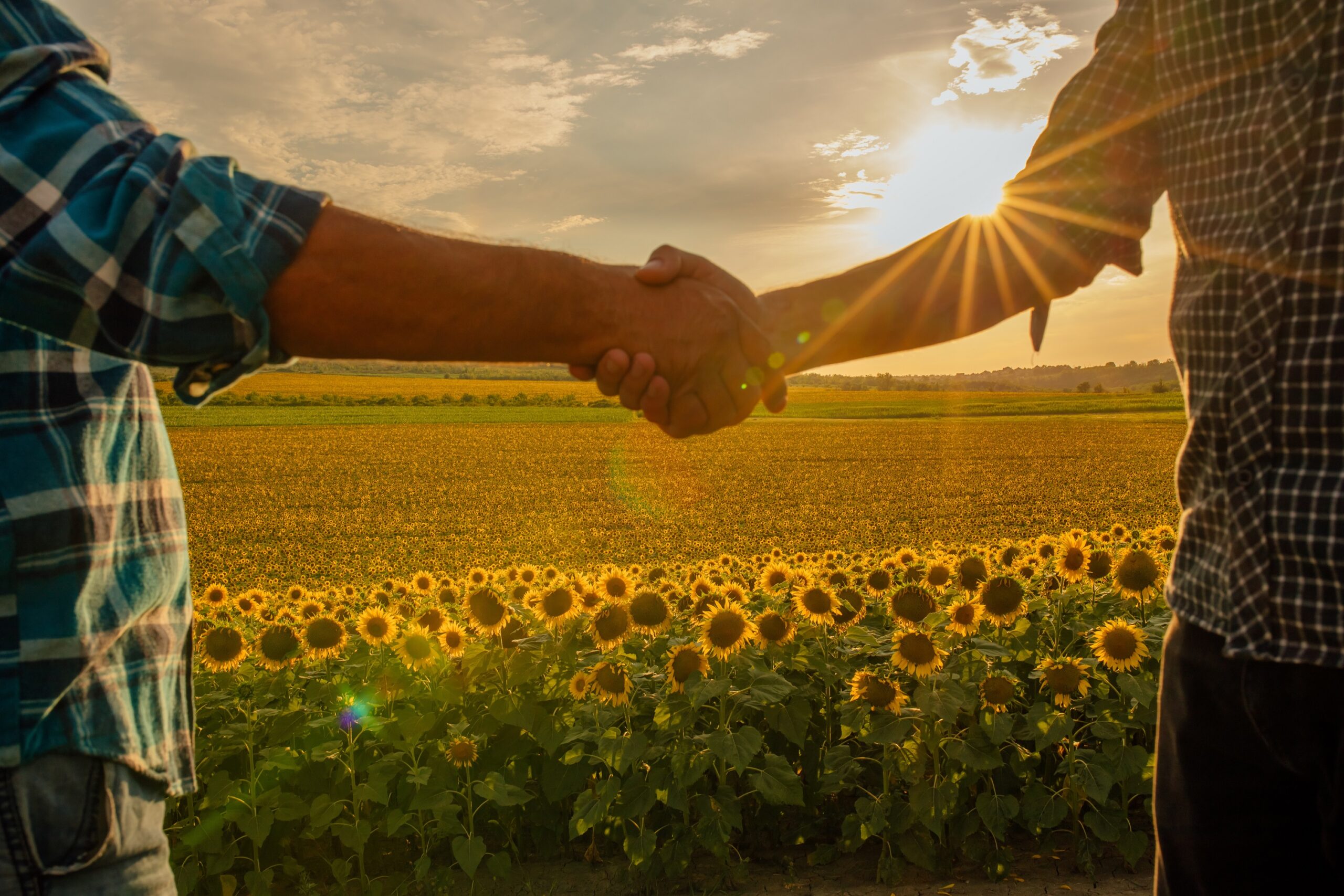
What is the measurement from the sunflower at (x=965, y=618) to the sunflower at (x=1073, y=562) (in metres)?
0.74

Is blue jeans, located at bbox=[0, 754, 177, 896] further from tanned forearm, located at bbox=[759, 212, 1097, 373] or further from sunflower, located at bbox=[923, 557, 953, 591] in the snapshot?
sunflower, located at bbox=[923, 557, 953, 591]

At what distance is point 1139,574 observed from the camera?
3898 millimetres

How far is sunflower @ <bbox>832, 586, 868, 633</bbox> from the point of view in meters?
4.04

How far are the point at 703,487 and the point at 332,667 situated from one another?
19.1 metres

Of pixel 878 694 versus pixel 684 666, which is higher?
pixel 684 666

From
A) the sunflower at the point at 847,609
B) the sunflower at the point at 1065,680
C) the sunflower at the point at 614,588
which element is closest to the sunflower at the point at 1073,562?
the sunflower at the point at 1065,680

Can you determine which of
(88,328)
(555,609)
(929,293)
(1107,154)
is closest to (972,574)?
(555,609)

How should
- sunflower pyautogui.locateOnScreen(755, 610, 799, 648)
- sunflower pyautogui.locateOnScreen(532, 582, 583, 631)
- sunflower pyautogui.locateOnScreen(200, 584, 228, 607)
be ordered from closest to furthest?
sunflower pyautogui.locateOnScreen(755, 610, 799, 648)
sunflower pyautogui.locateOnScreen(532, 582, 583, 631)
sunflower pyautogui.locateOnScreen(200, 584, 228, 607)

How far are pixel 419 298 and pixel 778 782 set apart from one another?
2505 mm

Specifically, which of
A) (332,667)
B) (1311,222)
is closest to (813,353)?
(1311,222)

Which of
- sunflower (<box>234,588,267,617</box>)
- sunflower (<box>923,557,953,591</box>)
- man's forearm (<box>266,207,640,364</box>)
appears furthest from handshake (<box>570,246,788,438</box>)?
sunflower (<box>234,588,267,617</box>)

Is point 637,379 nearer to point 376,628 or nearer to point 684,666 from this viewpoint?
point 684,666

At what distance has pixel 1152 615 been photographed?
4301 millimetres

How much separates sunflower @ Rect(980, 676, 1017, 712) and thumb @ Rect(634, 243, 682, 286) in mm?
2148
